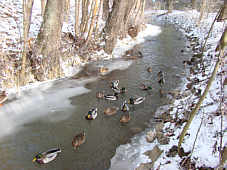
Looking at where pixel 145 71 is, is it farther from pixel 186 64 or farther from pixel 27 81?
pixel 27 81

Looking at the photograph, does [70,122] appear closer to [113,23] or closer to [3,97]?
[3,97]

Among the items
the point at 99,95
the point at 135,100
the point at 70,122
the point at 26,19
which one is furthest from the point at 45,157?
the point at 26,19

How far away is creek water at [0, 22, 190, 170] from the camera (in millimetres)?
4348

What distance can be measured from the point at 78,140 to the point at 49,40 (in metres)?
4.60

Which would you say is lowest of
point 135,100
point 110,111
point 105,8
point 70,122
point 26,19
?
point 70,122

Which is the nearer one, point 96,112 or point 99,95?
point 96,112

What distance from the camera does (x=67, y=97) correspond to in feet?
23.2

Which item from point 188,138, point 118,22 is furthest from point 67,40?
point 188,138

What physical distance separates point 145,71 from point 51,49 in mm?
4538

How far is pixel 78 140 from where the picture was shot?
4719mm

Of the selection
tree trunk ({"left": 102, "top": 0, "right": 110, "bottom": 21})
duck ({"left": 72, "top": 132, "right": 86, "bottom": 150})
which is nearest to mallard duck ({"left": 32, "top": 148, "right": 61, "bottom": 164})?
duck ({"left": 72, "top": 132, "right": 86, "bottom": 150})

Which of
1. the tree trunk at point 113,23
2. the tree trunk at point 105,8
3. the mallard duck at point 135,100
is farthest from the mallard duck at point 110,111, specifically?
the tree trunk at point 105,8

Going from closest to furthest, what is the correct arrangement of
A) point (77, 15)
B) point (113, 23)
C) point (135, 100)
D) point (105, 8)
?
point (135, 100) < point (77, 15) < point (113, 23) < point (105, 8)

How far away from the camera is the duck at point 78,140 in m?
4.68
